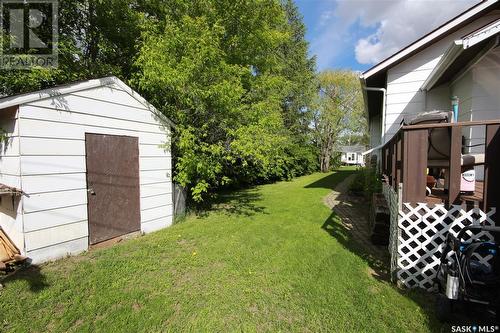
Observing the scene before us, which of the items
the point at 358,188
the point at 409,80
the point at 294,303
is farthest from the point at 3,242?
the point at 358,188

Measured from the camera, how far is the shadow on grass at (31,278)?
3460 millimetres

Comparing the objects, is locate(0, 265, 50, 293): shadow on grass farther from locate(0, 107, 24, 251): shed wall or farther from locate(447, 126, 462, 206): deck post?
locate(447, 126, 462, 206): deck post

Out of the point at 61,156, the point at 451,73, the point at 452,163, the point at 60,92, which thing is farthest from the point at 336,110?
the point at 61,156

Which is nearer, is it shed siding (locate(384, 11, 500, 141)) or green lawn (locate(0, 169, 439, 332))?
green lawn (locate(0, 169, 439, 332))

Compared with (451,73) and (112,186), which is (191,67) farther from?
(451,73)

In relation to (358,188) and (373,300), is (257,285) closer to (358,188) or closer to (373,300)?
(373,300)

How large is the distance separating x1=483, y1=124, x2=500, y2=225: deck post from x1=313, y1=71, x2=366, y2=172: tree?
2469 centimetres

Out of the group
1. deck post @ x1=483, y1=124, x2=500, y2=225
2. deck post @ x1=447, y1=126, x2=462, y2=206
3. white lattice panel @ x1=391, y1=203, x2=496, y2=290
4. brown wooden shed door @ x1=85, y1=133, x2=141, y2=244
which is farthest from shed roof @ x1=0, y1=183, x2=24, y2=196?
deck post @ x1=483, y1=124, x2=500, y2=225

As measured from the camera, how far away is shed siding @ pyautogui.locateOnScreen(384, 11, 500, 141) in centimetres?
680

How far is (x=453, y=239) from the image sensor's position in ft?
8.41

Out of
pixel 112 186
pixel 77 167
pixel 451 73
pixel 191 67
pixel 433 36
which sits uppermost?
pixel 433 36

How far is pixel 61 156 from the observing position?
440 centimetres

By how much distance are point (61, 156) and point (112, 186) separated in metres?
1.13

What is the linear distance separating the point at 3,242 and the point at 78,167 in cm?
155
